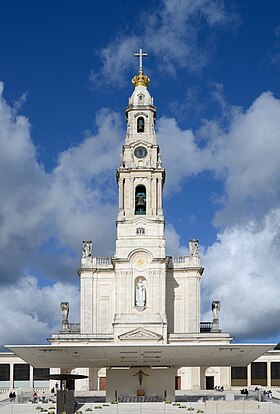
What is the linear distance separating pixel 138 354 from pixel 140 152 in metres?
36.0

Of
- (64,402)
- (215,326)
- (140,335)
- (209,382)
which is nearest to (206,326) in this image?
(215,326)

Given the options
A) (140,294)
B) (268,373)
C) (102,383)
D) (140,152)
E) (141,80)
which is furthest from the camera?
(268,373)

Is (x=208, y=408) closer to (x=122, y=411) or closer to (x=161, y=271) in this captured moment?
(x=122, y=411)

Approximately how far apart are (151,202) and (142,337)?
647 inches

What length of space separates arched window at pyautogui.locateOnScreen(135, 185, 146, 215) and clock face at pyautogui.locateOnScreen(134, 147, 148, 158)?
3.88 meters

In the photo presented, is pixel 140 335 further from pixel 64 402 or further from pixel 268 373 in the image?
pixel 64 402

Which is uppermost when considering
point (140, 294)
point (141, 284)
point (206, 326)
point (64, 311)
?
point (141, 284)

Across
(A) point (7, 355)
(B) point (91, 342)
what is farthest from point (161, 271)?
(A) point (7, 355)

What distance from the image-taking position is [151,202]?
3558 inches

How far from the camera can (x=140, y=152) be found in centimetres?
9212

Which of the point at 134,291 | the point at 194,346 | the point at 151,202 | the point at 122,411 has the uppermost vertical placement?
the point at 151,202

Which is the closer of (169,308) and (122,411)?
(122,411)

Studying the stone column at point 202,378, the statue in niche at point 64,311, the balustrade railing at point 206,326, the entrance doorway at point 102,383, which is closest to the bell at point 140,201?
the statue in niche at point 64,311

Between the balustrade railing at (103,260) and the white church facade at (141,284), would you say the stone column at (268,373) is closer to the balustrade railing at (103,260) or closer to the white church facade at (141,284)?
the white church facade at (141,284)
